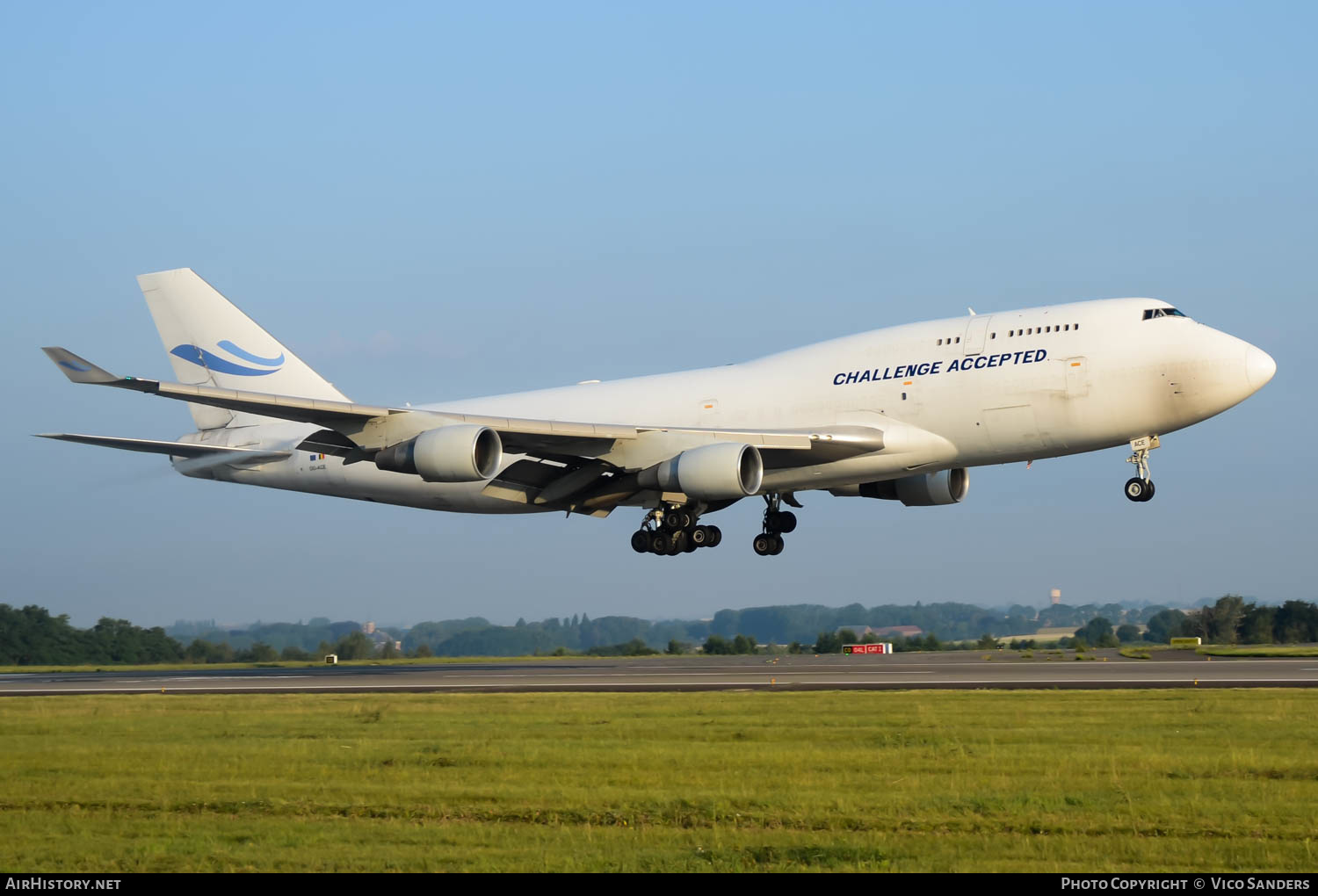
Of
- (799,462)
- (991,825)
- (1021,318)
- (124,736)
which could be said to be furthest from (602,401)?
(991,825)

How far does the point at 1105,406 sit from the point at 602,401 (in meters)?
15.1

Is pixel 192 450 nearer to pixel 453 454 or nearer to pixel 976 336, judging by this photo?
pixel 453 454

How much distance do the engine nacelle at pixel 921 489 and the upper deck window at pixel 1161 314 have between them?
964cm

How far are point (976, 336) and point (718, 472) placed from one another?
24.6 ft

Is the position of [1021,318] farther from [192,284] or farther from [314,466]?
[192,284]

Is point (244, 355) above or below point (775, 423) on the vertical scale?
above

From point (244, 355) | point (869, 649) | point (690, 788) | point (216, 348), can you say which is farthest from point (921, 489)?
point (690, 788)

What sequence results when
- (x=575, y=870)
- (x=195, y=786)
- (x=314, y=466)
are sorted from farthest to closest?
(x=314, y=466), (x=195, y=786), (x=575, y=870)

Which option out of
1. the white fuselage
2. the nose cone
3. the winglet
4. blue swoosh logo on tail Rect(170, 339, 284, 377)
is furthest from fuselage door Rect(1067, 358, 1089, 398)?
blue swoosh logo on tail Rect(170, 339, 284, 377)

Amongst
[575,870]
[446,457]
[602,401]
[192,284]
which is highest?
[192,284]

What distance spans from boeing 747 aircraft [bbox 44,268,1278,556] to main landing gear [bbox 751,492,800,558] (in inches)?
2.5

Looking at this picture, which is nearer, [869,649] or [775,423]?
[775,423]

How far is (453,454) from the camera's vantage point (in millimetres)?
33219

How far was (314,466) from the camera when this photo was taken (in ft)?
141
